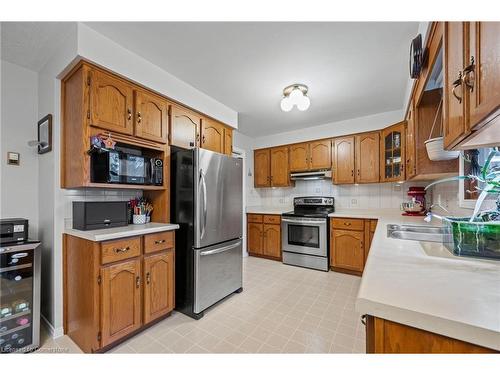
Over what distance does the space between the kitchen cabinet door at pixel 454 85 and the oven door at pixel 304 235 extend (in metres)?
2.40

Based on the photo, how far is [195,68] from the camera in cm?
203

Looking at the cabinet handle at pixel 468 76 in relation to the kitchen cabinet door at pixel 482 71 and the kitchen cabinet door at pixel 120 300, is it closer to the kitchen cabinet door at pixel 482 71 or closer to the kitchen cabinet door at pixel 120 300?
the kitchen cabinet door at pixel 482 71

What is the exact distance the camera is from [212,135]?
8.84 ft

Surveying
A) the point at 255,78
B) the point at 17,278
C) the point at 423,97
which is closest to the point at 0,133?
the point at 17,278

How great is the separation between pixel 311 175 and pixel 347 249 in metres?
1.31

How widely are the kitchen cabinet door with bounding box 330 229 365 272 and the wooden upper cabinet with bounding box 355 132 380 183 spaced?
85 cm

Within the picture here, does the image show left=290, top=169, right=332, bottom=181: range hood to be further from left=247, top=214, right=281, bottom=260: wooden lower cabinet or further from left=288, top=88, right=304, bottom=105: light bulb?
left=288, top=88, right=304, bottom=105: light bulb

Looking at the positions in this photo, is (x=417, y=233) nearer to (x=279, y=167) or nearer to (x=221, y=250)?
(x=221, y=250)

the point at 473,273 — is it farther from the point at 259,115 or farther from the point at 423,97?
the point at 259,115

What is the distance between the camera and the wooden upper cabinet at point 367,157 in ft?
10.2

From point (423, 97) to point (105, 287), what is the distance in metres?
2.77

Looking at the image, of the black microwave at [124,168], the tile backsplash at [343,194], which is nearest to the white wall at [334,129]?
the tile backsplash at [343,194]

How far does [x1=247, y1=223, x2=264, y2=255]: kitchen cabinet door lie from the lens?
3.83m
